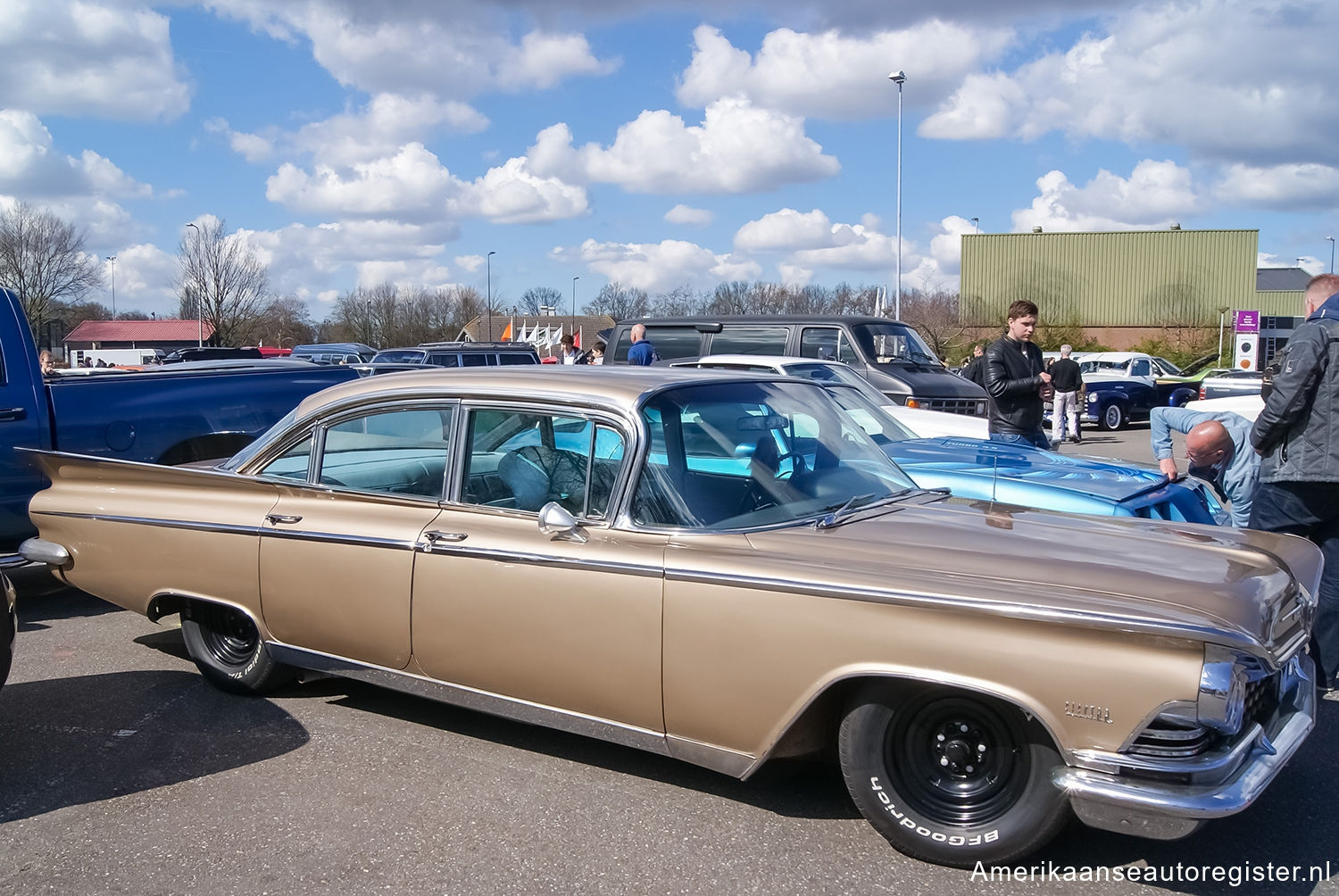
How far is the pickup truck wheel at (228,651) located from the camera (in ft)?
16.2

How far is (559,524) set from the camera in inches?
147

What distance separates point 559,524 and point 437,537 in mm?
637

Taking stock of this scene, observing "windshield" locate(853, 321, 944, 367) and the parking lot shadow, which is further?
"windshield" locate(853, 321, 944, 367)

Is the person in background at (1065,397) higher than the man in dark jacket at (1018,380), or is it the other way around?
the man in dark jacket at (1018,380)

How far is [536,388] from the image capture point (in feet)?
13.9

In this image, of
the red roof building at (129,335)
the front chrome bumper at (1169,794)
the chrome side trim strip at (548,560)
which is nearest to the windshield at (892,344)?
the chrome side trim strip at (548,560)

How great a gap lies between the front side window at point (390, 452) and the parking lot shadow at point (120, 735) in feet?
3.67

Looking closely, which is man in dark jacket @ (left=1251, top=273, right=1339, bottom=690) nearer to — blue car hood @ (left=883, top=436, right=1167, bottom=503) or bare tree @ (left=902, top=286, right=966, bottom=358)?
blue car hood @ (left=883, top=436, right=1167, bottom=503)

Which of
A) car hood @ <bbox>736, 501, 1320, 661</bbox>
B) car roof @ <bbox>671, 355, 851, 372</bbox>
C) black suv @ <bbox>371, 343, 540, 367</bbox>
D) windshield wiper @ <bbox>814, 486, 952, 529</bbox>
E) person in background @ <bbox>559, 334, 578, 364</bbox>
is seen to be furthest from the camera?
person in background @ <bbox>559, 334, 578, 364</bbox>

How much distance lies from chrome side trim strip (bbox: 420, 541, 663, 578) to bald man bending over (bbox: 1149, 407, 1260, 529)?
366 centimetres

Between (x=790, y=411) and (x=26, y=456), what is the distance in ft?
12.8

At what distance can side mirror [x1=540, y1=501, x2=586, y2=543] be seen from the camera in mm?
3742

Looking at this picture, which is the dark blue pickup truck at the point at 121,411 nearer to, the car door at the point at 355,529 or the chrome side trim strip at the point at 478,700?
the car door at the point at 355,529

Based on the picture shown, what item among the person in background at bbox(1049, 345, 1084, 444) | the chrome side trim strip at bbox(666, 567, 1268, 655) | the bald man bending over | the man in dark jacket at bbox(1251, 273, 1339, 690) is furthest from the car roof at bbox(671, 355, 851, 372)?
the person in background at bbox(1049, 345, 1084, 444)
